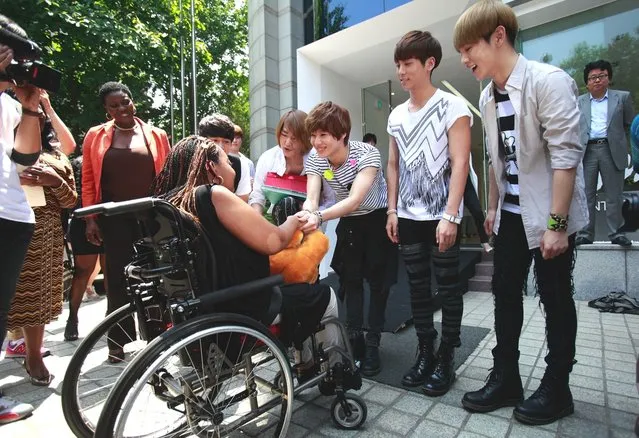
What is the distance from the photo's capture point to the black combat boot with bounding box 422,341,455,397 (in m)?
2.21

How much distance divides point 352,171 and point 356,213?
0.27 meters

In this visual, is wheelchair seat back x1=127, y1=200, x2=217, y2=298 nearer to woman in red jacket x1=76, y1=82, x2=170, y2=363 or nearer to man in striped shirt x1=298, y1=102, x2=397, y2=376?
man in striped shirt x1=298, y1=102, x2=397, y2=376

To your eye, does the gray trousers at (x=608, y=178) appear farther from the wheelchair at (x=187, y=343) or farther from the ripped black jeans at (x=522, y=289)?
the wheelchair at (x=187, y=343)

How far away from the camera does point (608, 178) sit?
439cm

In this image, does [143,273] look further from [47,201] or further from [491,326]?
[491,326]

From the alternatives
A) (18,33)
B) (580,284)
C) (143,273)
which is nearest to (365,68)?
(580,284)

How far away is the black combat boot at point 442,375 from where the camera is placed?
7.23 ft

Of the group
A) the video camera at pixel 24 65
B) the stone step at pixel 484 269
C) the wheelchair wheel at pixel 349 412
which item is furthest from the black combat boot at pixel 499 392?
the stone step at pixel 484 269

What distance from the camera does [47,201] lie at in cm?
276

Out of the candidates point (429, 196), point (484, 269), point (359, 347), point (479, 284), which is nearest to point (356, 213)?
point (429, 196)

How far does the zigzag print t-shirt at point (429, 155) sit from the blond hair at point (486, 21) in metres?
0.39

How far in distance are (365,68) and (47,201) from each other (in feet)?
17.5

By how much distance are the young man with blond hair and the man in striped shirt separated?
0.67 metres

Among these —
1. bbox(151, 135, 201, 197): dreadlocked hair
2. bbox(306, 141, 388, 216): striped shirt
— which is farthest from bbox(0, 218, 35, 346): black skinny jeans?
bbox(306, 141, 388, 216): striped shirt
